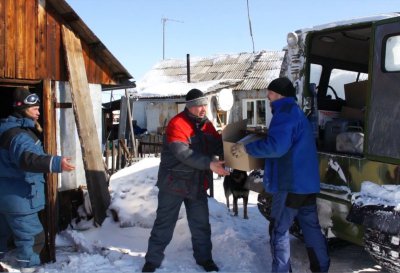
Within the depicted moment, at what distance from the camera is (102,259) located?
14.2 ft

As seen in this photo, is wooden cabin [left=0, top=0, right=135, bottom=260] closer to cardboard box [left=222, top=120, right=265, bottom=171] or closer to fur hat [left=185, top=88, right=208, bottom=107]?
fur hat [left=185, top=88, right=208, bottom=107]

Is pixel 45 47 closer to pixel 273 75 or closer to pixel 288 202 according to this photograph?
pixel 288 202

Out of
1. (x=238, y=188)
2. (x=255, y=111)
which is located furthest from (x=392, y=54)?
(x=255, y=111)

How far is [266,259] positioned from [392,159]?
6.22 feet

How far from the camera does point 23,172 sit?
3.83 meters

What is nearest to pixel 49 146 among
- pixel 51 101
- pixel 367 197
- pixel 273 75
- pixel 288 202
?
pixel 51 101

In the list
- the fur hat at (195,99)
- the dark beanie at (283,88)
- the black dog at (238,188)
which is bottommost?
the black dog at (238,188)

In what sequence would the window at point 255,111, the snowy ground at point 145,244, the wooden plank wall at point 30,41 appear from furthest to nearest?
the window at point 255,111 < the wooden plank wall at point 30,41 < the snowy ground at point 145,244

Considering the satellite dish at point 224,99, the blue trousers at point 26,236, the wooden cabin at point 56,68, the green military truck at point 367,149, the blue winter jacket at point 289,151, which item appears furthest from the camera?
the satellite dish at point 224,99

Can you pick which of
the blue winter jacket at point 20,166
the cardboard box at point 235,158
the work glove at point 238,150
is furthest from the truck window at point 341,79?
the blue winter jacket at point 20,166

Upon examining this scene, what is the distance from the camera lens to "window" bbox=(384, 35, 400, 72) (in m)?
3.21

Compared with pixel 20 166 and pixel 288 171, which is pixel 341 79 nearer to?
pixel 288 171

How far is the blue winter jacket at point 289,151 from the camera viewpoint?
3.42m

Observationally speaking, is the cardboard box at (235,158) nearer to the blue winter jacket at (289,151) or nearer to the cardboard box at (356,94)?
the blue winter jacket at (289,151)
